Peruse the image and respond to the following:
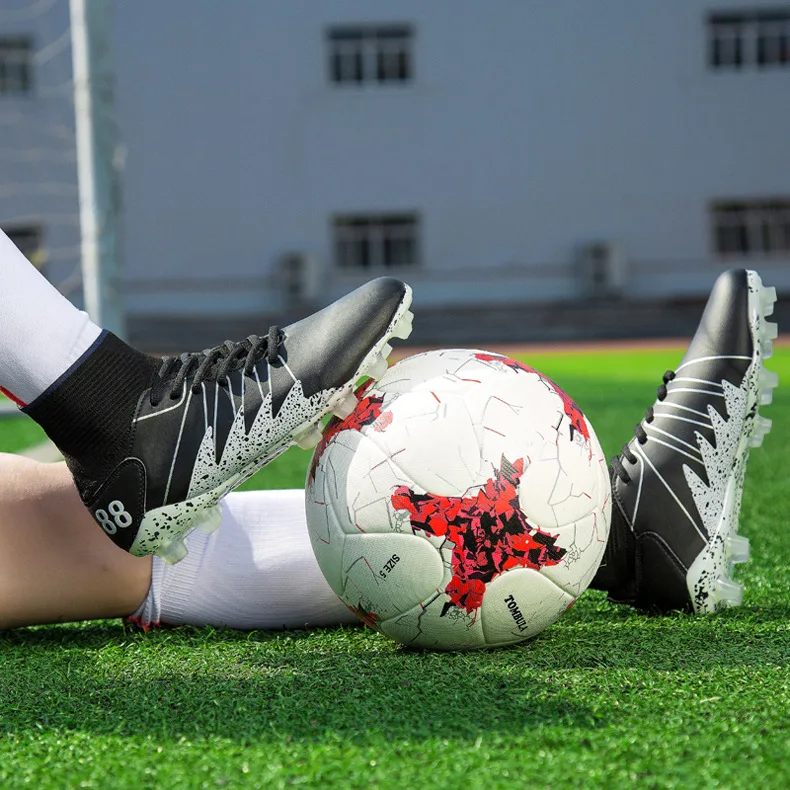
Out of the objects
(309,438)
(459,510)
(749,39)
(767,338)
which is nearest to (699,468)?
(767,338)

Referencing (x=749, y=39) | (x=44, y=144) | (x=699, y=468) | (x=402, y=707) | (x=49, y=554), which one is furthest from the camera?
(x=749, y=39)

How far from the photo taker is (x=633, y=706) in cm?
144

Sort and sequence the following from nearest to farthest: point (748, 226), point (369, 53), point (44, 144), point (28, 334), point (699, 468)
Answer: point (28, 334) → point (699, 468) → point (44, 144) → point (369, 53) → point (748, 226)

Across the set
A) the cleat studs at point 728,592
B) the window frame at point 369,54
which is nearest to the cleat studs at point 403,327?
the cleat studs at point 728,592

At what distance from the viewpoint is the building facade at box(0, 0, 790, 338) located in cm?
1698

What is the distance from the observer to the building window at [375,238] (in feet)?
57.0

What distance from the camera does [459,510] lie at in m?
1.64

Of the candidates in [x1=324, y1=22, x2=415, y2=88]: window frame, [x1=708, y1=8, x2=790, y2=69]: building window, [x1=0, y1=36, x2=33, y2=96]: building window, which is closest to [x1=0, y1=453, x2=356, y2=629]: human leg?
[x1=324, y1=22, x2=415, y2=88]: window frame

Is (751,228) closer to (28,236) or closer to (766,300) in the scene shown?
(28,236)

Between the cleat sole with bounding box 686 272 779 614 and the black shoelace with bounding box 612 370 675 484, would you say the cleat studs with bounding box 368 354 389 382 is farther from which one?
the cleat sole with bounding box 686 272 779 614

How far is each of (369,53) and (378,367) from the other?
1631 cm

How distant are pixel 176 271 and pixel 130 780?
1630 centimetres

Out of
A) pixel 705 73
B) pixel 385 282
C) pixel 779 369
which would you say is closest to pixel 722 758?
pixel 385 282

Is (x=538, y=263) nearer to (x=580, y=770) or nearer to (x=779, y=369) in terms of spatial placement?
(x=779, y=369)
